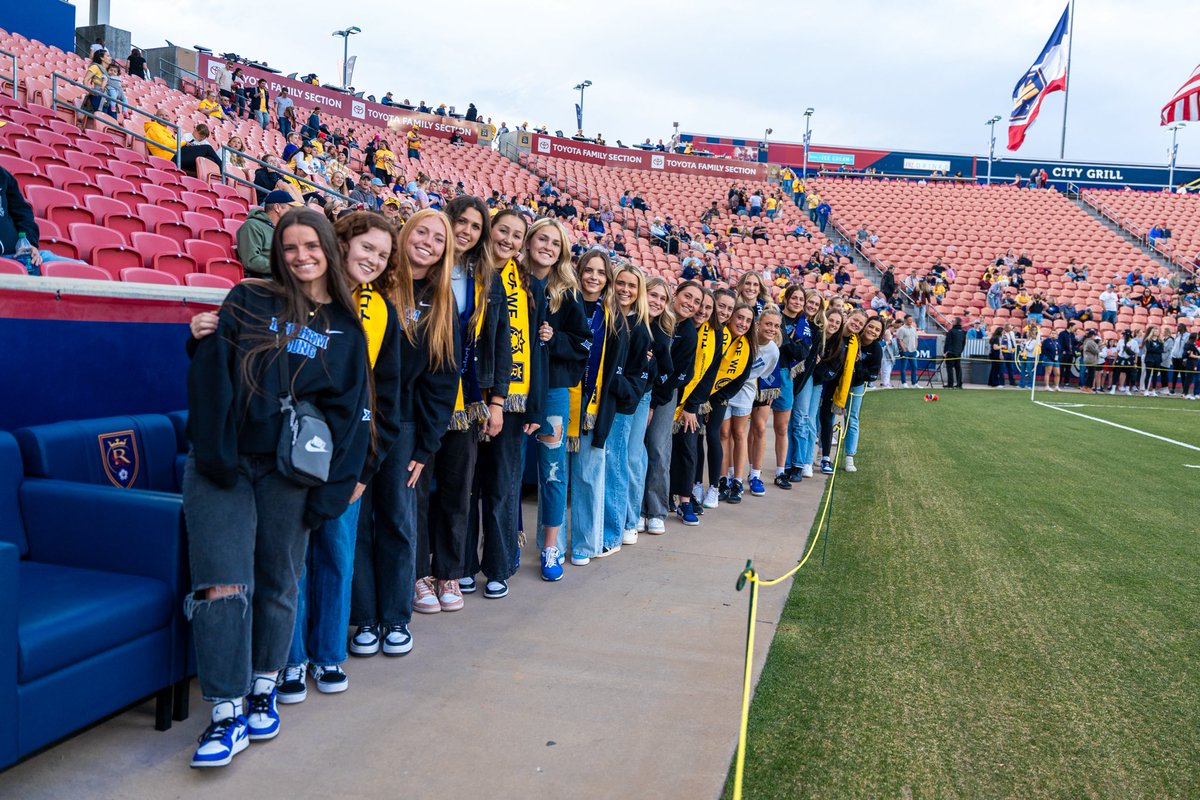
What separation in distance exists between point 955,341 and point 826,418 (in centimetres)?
1520

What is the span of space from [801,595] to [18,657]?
138 inches

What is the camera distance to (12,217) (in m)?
5.85

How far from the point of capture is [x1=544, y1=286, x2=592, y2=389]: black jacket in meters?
4.70

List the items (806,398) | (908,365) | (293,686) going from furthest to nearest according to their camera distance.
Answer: (908,365)
(806,398)
(293,686)

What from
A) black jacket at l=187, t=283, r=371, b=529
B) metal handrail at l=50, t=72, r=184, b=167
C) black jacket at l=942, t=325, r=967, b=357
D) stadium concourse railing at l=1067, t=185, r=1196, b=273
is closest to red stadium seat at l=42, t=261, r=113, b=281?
black jacket at l=187, t=283, r=371, b=529

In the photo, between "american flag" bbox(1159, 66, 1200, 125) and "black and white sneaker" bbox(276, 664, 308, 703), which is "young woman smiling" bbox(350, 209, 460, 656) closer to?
"black and white sneaker" bbox(276, 664, 308, 703)

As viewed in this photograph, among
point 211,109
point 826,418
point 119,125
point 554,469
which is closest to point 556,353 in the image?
point 554,469

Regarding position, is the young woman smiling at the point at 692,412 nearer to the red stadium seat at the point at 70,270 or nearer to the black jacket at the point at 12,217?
the red stadium seat at the point at 70,270

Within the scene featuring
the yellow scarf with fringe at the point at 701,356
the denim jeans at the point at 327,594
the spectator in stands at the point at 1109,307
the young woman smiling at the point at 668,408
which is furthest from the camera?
the spectator in stands at the point at 1109,307

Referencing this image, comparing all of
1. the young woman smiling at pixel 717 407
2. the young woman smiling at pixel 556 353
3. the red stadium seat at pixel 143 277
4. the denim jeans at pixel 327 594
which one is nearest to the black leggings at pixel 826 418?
the young woman smiling at pixel 717 407

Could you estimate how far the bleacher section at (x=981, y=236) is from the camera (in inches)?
1109

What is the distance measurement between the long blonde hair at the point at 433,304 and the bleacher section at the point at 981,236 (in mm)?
24949

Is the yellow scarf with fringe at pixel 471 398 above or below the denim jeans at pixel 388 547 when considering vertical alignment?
above

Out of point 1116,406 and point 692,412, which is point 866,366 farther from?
point 1116,406
